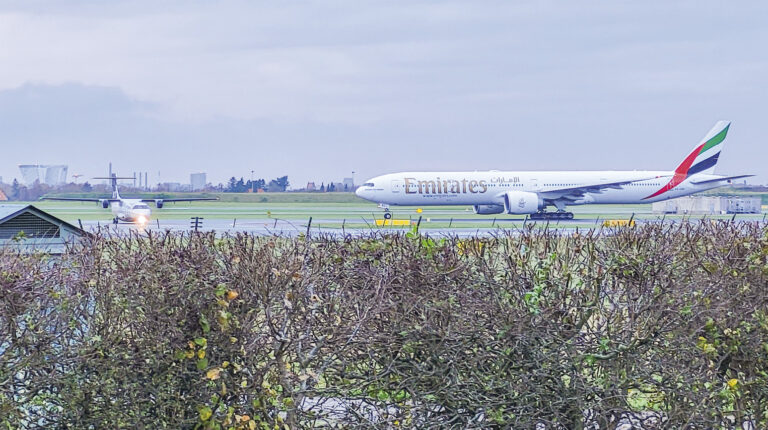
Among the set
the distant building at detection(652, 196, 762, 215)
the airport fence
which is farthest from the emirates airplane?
the airport fence

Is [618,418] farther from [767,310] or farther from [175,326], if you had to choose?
[175,326]

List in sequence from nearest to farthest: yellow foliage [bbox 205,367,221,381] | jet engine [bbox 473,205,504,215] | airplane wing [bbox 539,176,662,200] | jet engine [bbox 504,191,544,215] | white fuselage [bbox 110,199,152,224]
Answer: yellow foliage [bbox 205,367,221,381]
white fuselage [bbox 110,199,152,224]
jet engine [bbox 504,191,544,215]
airplane wing [bbox 539,176,662,200]
jet engine [bbox 473,205,504,215]

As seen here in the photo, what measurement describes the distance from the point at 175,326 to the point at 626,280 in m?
4.13

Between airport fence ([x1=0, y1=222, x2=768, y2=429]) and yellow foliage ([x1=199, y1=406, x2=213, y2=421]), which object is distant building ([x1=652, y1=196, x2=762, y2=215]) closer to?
airport fence ([x1=0, y1=222, x2=768, y2=429])

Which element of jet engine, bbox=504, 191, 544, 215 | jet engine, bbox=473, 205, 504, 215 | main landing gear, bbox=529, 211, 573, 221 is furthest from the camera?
jet engine, bbox=473, 205, 504, 215

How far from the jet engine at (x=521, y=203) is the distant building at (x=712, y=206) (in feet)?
73.6

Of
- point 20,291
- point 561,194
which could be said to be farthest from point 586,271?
point 561,194

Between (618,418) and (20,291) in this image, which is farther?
(618,418)

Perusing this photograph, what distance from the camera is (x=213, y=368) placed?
23.2ft

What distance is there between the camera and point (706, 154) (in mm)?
64250

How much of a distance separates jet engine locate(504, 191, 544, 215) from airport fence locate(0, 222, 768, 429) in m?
46.6

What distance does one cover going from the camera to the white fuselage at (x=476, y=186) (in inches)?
2243

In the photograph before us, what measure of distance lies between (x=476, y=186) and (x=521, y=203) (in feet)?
11.0

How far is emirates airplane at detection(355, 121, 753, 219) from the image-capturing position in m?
56.9
